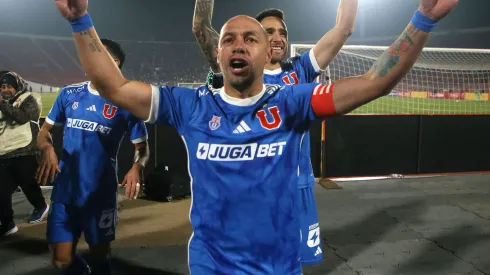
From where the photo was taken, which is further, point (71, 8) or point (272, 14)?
point (272, 14)

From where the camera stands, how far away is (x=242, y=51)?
162 cm

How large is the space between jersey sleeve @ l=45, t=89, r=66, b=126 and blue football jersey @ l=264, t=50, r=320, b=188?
1.70 m

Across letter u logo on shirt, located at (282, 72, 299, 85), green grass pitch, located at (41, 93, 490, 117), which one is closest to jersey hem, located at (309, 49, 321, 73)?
letter u logo on shirt, located at (282, 72, 299, 85)

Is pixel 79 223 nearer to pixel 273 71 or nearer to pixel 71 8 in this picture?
pixel 273 71

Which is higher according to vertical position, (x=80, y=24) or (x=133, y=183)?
→ (x=80, y=24)

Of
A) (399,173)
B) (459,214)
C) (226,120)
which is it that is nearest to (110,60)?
(226,120)

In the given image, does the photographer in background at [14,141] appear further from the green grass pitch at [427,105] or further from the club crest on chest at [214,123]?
the green grass pitch at [427,105]

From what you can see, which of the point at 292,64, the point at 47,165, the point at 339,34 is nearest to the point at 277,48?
the point at 292,64

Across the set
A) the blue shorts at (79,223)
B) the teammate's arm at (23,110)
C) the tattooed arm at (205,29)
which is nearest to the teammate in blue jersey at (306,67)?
the tattooed arm at (205,29)

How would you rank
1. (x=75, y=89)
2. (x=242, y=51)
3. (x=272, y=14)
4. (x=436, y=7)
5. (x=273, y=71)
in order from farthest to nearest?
(x=75, y=89) < (x=272, y=14) < (x=273, y=71) < (x=242, y=51) < (x=436, y=7)

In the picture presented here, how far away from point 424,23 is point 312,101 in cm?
50

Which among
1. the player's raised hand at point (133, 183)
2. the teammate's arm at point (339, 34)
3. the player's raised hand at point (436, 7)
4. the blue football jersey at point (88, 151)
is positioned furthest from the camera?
the blue football jersey at point (88, 151)

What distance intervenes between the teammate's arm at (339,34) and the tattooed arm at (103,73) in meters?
1.85

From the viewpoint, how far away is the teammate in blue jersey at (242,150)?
64.5 inches
